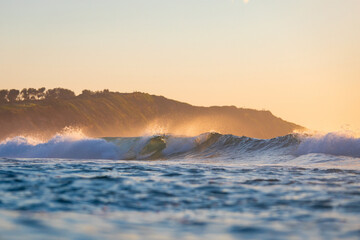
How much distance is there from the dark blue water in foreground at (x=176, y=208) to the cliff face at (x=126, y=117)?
256 feet

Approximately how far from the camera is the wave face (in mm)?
23016

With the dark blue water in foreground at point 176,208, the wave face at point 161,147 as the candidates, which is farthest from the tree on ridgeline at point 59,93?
the dark blue water in foreground at point 176,208

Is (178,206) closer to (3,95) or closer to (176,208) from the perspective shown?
(176,208)

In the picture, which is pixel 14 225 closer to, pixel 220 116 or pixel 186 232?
pixel 186 232

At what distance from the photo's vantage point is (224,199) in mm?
7086

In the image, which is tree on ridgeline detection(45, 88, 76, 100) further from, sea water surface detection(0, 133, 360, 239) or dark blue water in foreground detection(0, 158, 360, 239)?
dark blue water in foreground detection(0, 158, 360, 239)

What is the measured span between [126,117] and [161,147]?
104 meters

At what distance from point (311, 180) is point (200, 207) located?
4082 mm

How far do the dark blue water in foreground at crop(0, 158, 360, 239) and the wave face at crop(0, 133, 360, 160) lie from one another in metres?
13.1

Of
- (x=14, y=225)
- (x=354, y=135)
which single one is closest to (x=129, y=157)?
(x=354, y=135)

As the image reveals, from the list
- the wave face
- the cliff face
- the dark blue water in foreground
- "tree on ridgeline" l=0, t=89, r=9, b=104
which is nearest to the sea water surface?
the dark blue water in foreground

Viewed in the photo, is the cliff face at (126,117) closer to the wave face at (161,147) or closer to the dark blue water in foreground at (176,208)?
A: the wave face at (161,147)

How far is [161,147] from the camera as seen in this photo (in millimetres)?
28797

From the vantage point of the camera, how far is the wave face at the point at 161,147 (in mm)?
23016
